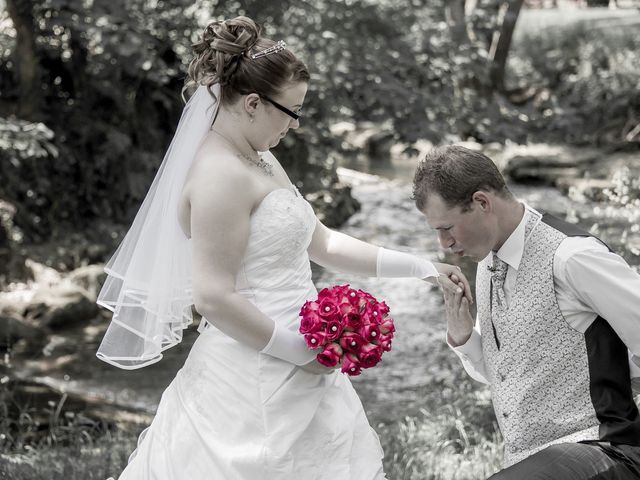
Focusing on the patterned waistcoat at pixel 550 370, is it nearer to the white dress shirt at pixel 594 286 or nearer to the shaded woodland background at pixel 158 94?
the white dress shirt at pixel 594 286

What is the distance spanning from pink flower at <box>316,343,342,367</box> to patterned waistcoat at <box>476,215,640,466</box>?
523 mm

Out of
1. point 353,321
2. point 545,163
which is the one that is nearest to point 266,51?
point 353,321

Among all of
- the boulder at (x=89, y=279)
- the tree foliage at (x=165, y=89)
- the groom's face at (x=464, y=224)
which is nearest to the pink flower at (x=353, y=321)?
the groom's face at (x=464, y=224)

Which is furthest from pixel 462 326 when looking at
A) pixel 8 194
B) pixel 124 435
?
pixel 8 194

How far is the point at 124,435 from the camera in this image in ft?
17.0

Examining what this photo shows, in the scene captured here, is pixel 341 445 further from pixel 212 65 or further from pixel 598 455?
pixel 212 65

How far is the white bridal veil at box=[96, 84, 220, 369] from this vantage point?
2.79 m

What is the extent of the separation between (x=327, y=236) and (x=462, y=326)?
1.93 ft

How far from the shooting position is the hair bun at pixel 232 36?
2631 mm

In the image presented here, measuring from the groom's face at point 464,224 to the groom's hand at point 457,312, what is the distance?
205 millimetres

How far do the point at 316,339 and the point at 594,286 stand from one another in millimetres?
810

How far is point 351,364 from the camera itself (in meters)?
2.49

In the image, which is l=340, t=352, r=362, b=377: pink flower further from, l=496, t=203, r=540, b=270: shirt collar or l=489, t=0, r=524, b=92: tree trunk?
l=489, t=0, r=524, b=92: tree trunk

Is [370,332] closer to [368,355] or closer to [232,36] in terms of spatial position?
[368,355]
